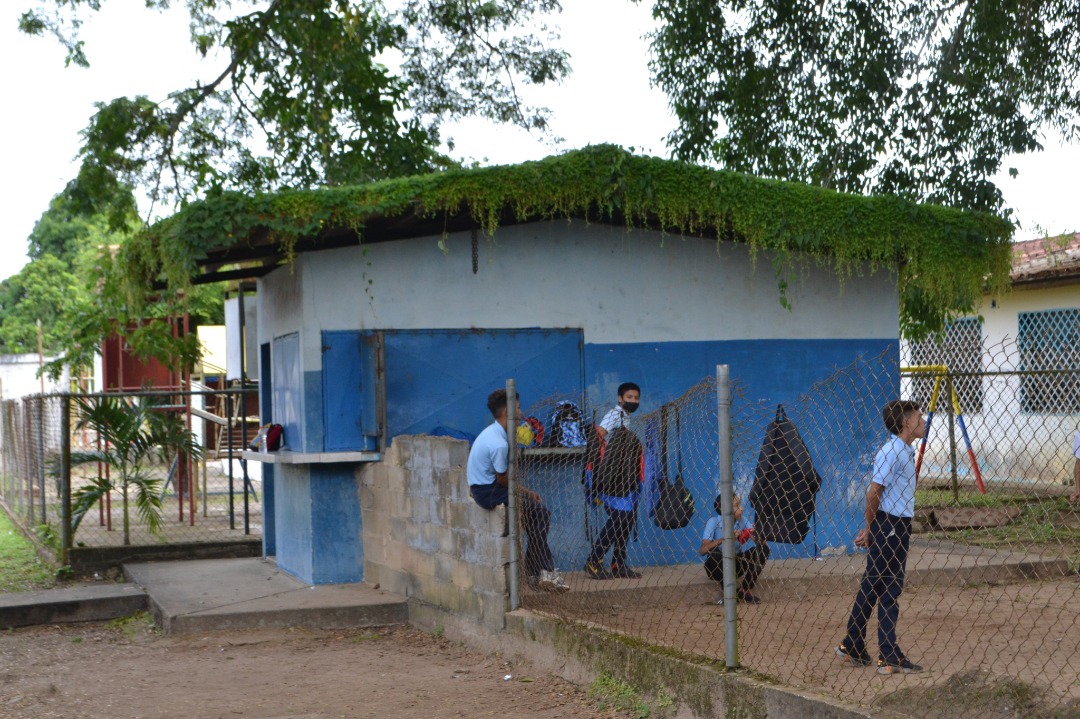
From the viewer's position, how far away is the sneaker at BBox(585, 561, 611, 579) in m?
9.05

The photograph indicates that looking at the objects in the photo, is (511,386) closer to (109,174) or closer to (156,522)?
(156,522)

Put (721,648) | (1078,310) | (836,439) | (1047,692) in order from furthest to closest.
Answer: (1078,310), (836,439), (721,648), (1047,692)

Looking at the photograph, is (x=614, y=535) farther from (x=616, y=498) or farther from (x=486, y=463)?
(x=486, y=463)

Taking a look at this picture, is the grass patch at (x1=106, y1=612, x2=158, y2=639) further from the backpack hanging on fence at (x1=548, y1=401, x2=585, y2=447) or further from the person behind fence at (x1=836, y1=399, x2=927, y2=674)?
the person behind fence at (x1=836, y1=399, x2=927, y2=674)

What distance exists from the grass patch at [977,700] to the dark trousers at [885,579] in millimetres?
1049

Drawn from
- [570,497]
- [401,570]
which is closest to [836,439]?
[570,497]

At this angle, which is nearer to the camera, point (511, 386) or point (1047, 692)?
point (1047, 692)

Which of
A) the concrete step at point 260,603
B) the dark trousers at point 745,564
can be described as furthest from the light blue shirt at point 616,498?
the concrete step at point 260,603

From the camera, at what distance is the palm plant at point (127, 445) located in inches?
481

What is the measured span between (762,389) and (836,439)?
753mm

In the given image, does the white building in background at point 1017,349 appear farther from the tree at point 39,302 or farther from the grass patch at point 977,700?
the tree at point 39,302

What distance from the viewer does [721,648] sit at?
7.09m

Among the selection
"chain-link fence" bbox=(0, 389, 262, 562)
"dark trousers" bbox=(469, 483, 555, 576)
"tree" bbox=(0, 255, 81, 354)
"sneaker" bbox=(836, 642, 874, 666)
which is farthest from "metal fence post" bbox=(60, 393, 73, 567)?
"tree" bbox=(0, 255, 81, 354)

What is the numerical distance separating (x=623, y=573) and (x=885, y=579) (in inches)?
115
